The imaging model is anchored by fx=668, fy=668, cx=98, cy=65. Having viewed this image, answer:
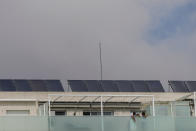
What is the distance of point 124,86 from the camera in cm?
4991

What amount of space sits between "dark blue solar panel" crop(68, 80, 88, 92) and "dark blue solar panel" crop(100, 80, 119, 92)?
1.55 m

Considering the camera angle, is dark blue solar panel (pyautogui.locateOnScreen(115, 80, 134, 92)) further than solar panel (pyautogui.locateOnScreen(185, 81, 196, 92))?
No

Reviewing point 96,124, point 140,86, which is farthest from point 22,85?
point 96,124

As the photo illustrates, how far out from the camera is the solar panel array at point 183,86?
1987 inches

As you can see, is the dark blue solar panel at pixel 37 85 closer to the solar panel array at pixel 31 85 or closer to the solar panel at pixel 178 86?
the solar panel array at pixel 31 85

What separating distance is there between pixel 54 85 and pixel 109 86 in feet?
13.5

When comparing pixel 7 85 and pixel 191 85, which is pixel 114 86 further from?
pixel 7 85

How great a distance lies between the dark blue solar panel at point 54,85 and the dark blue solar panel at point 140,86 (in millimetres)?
5619

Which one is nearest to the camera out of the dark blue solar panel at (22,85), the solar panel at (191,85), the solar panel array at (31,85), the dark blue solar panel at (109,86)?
→ the solar panel array at (31,85)

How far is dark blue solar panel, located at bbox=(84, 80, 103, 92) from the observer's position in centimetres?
4800

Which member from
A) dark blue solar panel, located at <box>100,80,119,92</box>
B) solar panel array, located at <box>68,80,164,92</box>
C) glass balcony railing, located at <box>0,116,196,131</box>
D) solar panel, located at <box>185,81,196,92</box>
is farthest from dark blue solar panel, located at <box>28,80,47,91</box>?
glass balcony railing, located at <box>0,116,196,131</box>

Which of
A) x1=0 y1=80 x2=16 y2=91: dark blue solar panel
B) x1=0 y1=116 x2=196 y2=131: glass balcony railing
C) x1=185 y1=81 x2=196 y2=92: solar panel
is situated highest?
x1=185 y1=81 x2=196 y2=92: solar panel

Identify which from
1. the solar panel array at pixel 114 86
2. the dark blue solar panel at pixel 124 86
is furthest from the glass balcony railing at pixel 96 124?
the dark blue solar panel at pixel 124 86

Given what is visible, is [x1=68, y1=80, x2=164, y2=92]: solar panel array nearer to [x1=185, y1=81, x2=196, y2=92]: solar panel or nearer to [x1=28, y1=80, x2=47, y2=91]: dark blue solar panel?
[x1=28, y1=80, x2=47, y2=91]: dark blue solar panel
